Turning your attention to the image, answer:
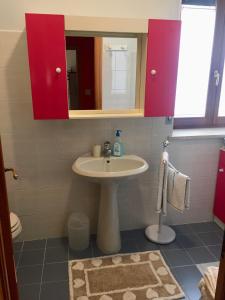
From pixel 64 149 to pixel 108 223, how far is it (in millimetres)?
728

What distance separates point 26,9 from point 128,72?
34.7 inches

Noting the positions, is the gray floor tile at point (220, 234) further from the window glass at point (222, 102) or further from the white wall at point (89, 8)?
the white wall at point (89, 8)

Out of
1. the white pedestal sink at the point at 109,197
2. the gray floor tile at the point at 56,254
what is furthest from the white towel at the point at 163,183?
the gray floor tile at the point at 56,254

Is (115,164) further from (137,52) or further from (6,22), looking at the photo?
(6,22)

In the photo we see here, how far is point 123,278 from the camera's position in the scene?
1.94 meters

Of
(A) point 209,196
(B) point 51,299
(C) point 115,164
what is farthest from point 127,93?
(B) point 51,299

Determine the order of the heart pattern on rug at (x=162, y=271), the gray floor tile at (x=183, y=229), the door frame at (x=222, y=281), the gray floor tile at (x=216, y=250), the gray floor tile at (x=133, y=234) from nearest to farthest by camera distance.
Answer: the door frame at (x=222, y=281), the heart pattern on rug at (x=162, y=271), the gray floor tile at (x=216, y=250), the gray floor tile at (x=133, y=234), the gray floor tile at (x=183, y=229)

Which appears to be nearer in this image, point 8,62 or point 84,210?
point 8,62

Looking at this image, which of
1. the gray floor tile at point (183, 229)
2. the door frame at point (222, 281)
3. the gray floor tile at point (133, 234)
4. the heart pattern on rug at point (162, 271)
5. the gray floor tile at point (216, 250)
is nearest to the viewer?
the door frame at point (222, 281)

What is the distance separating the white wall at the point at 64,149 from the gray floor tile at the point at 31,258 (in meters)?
0.19

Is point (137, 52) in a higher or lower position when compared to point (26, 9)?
lower

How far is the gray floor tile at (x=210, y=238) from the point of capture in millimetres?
2373

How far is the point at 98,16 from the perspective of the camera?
1.97m

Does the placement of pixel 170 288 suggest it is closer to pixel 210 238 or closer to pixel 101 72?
pixel 210 238
